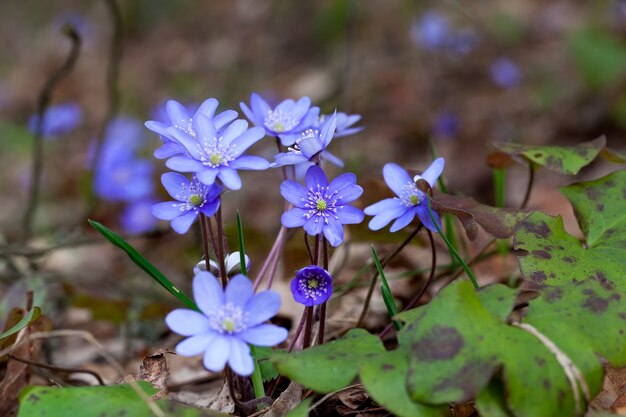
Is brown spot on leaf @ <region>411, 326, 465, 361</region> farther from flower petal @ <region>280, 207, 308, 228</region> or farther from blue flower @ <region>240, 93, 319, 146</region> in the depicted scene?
blue flower @ <region>240, 93, 319, 146</region>

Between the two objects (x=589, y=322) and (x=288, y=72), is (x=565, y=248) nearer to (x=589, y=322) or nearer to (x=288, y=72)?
(x=589, y=322)

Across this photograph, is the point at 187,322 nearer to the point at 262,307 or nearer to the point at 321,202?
the point at 262,307

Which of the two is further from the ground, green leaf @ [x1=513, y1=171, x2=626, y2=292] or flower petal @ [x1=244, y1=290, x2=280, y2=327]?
flower petal @ [x1=244, y1=290, x2=280, y2=327]

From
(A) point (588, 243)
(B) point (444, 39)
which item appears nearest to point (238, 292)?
(A) point (588, 243)

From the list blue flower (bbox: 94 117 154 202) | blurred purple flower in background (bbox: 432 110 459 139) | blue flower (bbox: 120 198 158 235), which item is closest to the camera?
blue flower (bbox: 120 198 158 235)

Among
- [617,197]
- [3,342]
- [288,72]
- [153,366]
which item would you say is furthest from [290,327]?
[288,72]

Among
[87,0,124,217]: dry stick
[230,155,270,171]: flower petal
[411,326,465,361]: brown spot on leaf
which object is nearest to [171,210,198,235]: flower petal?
[230,155,270,171]: flower petal

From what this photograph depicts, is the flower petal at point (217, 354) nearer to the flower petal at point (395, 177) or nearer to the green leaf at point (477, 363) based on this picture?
the green leaf at point (477, 363)
